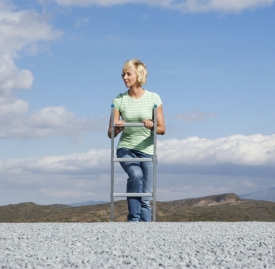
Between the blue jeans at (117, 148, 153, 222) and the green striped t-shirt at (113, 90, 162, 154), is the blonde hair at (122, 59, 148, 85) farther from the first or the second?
the blue jeans at (117, 148, 153, 222)

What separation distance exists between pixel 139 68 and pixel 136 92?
0.39 meters

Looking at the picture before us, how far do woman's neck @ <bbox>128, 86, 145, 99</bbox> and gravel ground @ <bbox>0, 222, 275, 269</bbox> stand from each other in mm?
2136

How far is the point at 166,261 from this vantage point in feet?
17.6

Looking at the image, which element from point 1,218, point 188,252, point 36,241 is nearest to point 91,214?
point 1,218

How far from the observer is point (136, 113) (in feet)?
30.0

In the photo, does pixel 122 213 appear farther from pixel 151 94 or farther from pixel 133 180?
pixel 151 94

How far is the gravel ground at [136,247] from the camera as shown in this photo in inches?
213

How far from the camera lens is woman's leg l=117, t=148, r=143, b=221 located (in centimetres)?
905

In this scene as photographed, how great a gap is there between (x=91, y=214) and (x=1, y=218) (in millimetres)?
3177

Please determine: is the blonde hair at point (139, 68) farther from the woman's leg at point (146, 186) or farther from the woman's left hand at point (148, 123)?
the woman's leg at point (146, 186)

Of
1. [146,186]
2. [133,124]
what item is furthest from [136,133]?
[146,186]

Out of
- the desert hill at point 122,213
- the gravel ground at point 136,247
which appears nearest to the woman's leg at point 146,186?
the gravel ground at point 136,247

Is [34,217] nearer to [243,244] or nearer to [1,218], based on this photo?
[1,218]

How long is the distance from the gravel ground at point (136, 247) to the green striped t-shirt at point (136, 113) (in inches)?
60.4
